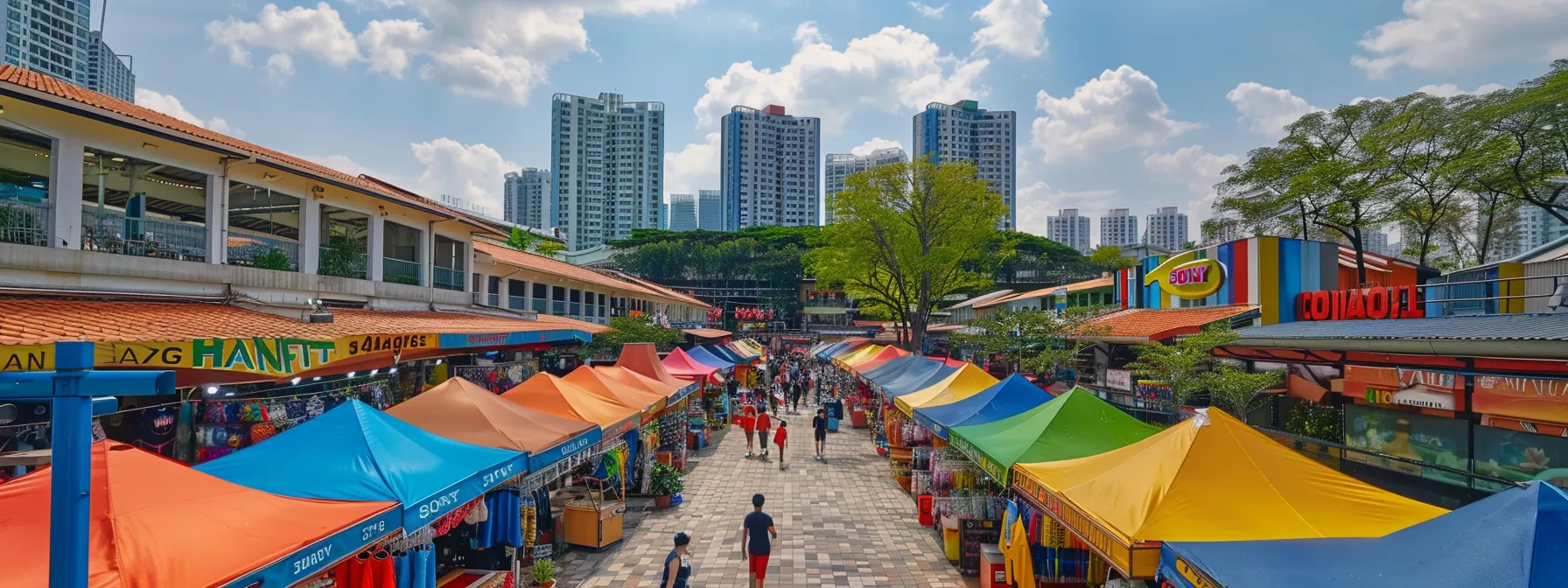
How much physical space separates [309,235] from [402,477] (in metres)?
9.61

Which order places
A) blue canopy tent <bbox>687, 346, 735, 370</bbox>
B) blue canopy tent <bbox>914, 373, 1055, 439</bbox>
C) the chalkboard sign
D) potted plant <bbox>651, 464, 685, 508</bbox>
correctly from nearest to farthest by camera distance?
the chalkboard sign
blue canopy tent <bbox>914, 373, 1055, 439</bbox>
potted plant <bbox>651, 464, 685, 508</bbox>
blue canopy tent <bbox>687, 346, 735, 370</bbox>

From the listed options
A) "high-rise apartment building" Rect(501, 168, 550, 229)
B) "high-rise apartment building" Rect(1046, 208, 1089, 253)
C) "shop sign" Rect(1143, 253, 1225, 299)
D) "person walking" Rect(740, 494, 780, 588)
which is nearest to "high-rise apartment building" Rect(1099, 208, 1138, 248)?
"high-rise apartment building" Rect(1046, 208, 1089, 253)

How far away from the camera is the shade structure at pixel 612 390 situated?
40.4 ft

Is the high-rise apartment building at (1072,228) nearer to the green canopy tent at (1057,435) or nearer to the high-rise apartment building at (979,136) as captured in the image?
the high-rise apartment building at (979,136)

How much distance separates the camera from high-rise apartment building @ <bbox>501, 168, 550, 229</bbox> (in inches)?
5217

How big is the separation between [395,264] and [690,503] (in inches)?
358

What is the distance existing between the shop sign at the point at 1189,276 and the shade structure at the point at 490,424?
1737 centimetres

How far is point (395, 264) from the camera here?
53.5 ft

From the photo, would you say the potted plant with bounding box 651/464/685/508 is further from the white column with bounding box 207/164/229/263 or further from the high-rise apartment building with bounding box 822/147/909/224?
the high-rise apartment building with bounding box 822/147/909/224

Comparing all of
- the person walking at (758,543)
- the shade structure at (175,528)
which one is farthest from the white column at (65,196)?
the person walking at (758,543)

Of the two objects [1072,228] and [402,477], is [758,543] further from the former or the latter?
[1072,228]

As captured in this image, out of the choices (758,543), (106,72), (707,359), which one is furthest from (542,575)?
(106,72)

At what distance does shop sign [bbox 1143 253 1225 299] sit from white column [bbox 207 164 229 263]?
2195 centimetres

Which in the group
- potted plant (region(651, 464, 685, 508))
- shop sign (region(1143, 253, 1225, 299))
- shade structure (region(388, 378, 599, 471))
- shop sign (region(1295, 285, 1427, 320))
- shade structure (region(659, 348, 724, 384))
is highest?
shop sign (region(1143, 253, 1225, 299))
